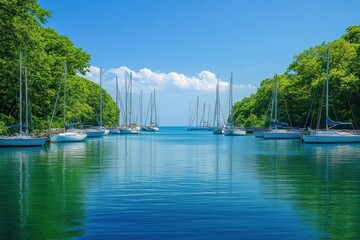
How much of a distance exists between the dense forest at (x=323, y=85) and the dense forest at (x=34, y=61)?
37.2m

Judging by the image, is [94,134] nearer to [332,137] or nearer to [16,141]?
[16,141]

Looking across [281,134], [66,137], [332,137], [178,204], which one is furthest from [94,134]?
[178,204]

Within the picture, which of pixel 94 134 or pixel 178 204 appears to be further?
pixel 94 134

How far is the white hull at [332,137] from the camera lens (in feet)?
228

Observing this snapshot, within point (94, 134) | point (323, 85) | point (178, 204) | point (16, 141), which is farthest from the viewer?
point (94, 134)

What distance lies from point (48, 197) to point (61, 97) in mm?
50007

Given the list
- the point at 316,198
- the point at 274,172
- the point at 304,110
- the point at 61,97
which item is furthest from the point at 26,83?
the point at 304,110

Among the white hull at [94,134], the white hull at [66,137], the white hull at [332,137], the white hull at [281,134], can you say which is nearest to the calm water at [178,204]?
the white hull at [332,137]

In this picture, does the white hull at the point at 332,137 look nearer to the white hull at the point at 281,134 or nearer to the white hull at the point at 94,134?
the white hull at the point at 281,134

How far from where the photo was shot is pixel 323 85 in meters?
82.6

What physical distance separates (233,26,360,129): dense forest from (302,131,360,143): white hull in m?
6.63

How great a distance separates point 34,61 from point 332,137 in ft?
134

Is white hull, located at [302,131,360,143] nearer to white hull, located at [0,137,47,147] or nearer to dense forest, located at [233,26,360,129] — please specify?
dense forest, located at [233,26,360,129]

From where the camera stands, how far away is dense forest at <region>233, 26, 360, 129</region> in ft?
266
